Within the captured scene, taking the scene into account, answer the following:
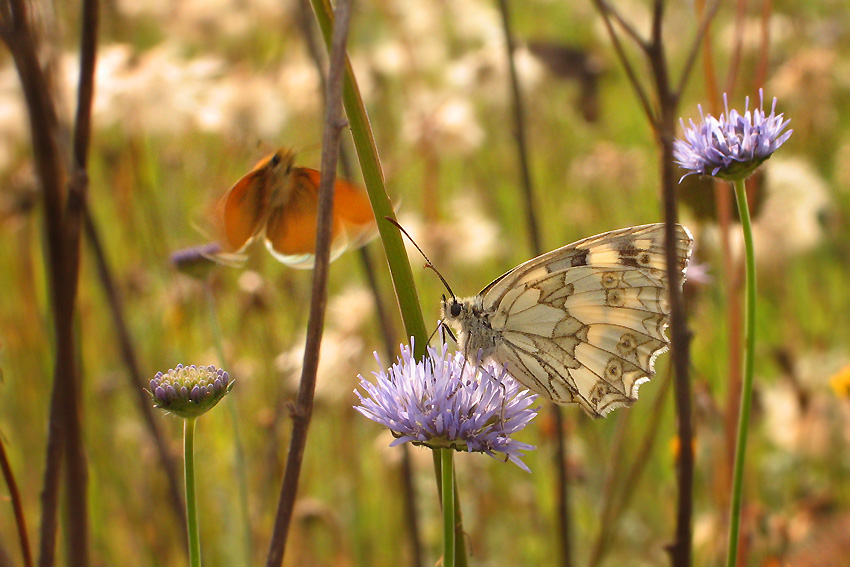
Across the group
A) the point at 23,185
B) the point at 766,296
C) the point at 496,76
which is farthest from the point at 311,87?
the point at 766,296

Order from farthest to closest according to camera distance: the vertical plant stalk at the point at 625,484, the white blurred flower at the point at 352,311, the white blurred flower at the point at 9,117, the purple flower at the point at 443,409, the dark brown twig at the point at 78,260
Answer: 1. the white blurred flower at the point at 9,117
2. the white blurred flower at the point at 352,311
3. the vertical plant stalk at the point at 625,484
4. the dark brown twig at the point at 78,260
5. the purple flower at the point at 443,409

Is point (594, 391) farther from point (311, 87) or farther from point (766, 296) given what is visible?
point (766, 296)

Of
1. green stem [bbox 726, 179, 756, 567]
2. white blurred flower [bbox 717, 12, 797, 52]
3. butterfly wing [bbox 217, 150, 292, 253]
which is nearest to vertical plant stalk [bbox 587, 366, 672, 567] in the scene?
green stem [bbox 726, 179, 756, 567]

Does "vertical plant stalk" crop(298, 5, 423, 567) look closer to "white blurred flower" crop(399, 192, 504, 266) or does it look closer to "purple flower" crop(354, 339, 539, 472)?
"purple flower" crop(354, 339, 539, 472)

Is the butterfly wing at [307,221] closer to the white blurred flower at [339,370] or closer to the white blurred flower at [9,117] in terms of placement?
the white blurred flower at [339,370]

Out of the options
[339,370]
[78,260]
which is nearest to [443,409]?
[78,260]

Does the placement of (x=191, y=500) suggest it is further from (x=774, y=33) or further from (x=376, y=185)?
(x=774, y=33)

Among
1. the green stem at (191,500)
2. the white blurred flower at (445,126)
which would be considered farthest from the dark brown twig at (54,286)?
the white blurred flower at (445,126)
